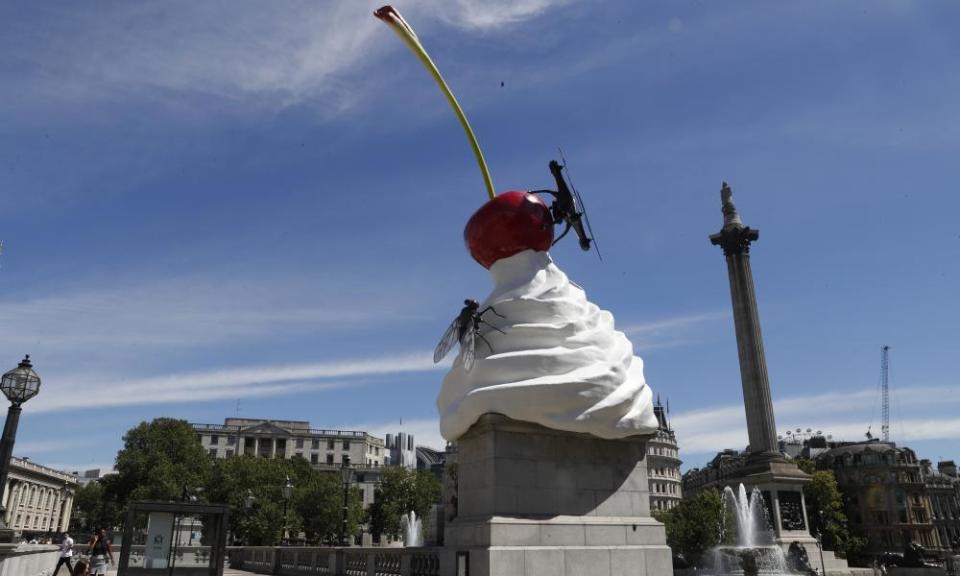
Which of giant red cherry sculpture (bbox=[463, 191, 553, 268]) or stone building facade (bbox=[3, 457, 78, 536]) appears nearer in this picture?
giant red cherry sculpture (bbox=[463, 191, 553, 268])

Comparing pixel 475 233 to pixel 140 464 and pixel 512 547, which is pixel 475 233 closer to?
pixel 512 547

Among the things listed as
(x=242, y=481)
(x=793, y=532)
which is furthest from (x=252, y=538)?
(x=793, y=532)

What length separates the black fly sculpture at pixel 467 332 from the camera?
496 inches

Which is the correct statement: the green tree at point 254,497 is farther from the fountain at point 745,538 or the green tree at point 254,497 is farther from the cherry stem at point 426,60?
the cherry stem at point 426,60

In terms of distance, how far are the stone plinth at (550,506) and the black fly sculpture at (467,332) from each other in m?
1.36

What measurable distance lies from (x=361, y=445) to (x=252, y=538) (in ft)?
156

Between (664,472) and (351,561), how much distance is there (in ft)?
303

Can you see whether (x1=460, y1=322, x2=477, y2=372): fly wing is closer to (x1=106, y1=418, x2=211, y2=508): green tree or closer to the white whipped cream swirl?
the white whipped cream swirl

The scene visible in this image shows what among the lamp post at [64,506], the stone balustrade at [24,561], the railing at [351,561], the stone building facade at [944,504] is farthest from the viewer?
the lamp post at [64,506]

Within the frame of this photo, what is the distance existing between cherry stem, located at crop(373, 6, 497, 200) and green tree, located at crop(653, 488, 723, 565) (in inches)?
1671

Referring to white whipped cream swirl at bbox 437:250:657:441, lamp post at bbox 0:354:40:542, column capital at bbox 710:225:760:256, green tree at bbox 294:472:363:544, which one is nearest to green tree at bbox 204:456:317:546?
green tree at bbox 294:472:363:544

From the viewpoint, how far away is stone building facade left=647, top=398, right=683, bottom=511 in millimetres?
97500

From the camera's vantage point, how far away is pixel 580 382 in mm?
11875

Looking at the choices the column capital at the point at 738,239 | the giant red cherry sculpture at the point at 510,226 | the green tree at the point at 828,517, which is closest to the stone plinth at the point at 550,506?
the giant red cherry sculpture at the point at 510,226
